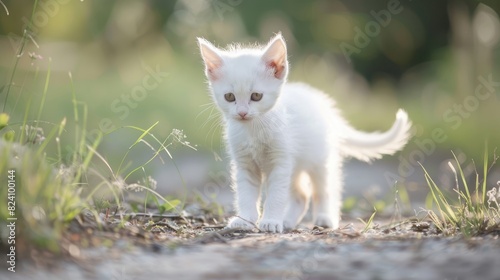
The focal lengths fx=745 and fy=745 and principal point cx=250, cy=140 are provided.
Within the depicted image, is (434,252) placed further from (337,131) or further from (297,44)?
(297,44)

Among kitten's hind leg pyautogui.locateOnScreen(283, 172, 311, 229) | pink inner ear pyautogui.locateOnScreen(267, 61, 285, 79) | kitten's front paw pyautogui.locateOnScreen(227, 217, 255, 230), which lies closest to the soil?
kitten's front paw pyautogui.locateOnScreen(227, 217, 255, 230)

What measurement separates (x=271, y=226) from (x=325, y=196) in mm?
949

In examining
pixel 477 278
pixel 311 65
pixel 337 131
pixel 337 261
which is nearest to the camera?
pixel 477 278

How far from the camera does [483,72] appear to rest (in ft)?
30.7

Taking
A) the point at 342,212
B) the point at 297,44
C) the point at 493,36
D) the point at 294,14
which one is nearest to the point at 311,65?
the point at 297,44

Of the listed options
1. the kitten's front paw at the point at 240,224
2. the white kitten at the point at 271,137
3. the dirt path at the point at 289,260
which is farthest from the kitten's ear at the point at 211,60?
the dirt path at the point at 289,260

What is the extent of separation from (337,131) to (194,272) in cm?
288

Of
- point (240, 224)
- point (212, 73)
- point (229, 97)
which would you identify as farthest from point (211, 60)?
point (240, 224)

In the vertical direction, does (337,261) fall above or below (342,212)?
above

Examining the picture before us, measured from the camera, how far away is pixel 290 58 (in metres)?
12.2

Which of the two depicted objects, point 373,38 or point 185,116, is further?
point 373,38

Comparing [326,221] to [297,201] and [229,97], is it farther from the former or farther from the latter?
[229,97]

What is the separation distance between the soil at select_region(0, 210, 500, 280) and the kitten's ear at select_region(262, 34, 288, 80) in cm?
117

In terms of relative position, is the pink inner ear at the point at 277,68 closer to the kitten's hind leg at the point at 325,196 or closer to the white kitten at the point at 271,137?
the white kitten at the point at 271,137
